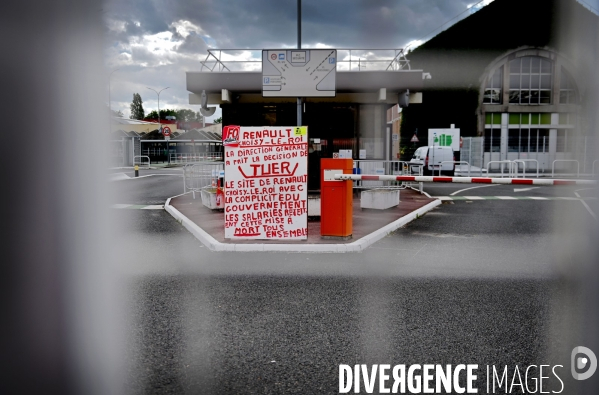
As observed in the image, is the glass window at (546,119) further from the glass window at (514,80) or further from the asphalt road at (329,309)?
the asphalt road at (329,309)

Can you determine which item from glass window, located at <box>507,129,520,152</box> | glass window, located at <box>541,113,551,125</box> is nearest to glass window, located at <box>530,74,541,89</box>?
glass window, located at <box>541,113,551,125</box>

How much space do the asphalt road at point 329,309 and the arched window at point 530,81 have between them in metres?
29.2

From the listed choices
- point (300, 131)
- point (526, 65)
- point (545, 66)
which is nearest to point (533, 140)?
point (545, 66)

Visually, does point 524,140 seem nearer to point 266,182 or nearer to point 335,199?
point 335,199

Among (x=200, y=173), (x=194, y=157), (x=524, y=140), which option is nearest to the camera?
(x=194, y=157)

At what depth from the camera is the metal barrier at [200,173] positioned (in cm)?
1452

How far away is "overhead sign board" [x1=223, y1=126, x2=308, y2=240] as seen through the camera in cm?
796

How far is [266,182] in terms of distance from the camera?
8.01m

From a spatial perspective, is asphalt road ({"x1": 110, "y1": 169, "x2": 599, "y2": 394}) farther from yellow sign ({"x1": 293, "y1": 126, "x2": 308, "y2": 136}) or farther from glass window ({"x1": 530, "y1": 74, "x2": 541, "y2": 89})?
glass window ({"x1": 530, "y1": 74, "x2": 541, "y2": 89})

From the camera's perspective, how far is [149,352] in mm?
3371

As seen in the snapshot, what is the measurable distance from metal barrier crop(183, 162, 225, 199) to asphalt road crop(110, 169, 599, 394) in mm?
6260

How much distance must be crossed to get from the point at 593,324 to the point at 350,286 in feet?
7.30

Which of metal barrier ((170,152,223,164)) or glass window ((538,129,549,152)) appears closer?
metal barrier ((170,152,223,164))

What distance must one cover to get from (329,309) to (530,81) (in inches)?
1373
